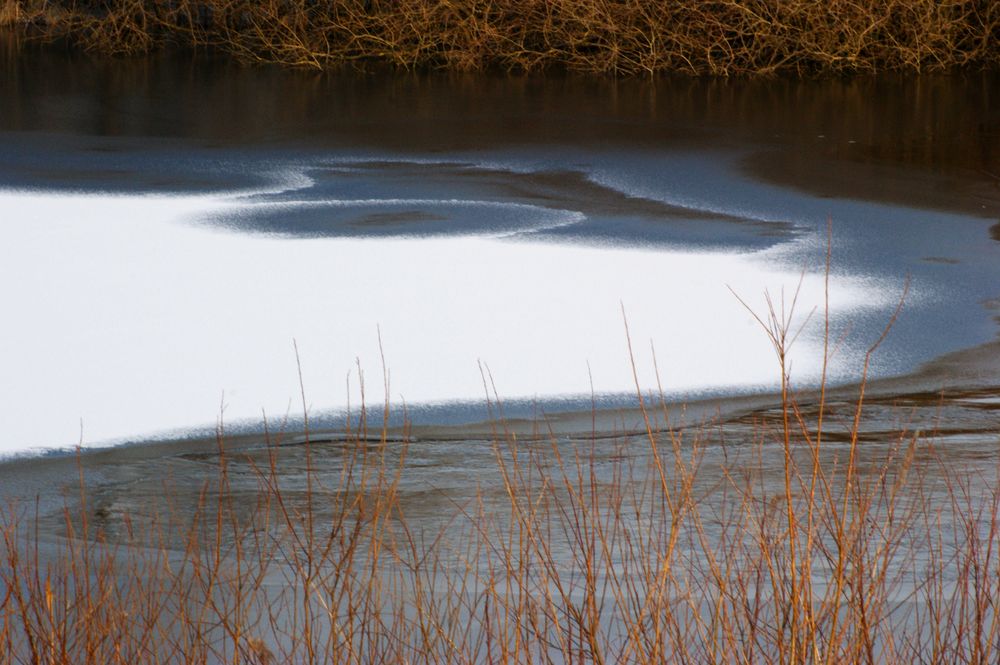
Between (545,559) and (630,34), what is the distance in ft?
45.0

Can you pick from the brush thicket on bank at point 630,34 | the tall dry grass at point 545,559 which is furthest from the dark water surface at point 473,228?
the brush thicket on bank at point 630,34

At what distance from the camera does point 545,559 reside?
438cm

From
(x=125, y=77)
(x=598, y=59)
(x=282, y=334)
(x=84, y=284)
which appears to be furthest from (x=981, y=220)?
(x=125, y=77)

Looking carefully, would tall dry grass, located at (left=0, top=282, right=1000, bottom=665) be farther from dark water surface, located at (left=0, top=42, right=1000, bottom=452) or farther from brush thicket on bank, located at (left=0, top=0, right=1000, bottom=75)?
brush thicket on bank, located at (left=0, top=0, right=1000, bottom=75)

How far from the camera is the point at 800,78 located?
56.3 ft

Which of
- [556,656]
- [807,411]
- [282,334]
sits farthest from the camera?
[282,334]

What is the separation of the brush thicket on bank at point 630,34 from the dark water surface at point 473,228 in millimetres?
1029

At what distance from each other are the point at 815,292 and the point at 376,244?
106 inches

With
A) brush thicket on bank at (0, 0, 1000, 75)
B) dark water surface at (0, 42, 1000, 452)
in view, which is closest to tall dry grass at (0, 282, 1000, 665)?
dark water surface at (0, 42, 1000, 452)

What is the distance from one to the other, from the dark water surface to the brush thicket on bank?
103 centimetres

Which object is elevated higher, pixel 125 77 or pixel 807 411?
pixel 125 77

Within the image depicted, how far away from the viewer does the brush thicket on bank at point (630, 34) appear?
17094 mm

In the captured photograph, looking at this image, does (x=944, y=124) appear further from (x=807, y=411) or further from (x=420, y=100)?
(x=807, y=411)

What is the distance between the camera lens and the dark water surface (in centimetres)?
673
